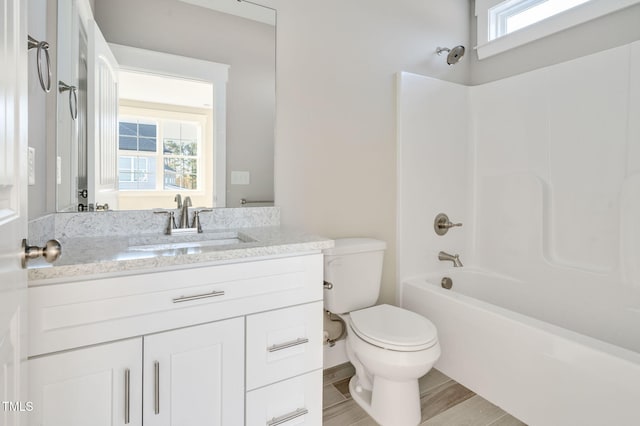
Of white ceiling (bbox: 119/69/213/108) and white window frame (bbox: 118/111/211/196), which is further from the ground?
white ceiling (bbox: 119/69/213/108)

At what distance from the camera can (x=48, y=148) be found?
123 cm

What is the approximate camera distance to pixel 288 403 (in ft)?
4.08

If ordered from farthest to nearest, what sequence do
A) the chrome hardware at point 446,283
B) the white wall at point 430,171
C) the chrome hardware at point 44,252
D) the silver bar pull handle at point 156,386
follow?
the chrome hardware at point 446,283
the white wall at point 430,171
the silver bar pull handle at point 156,386
the chrome hardware at point 44,252

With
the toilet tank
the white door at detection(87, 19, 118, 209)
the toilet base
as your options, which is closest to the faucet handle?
the white door at detection(87, 19, 118, 209)

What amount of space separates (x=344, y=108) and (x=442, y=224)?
1092 millimetres

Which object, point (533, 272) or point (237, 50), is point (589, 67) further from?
point (237, 50)

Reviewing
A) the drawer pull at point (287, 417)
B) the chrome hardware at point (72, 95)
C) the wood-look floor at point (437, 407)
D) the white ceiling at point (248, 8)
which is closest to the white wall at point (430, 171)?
the wood-look floor at point (437, 407)

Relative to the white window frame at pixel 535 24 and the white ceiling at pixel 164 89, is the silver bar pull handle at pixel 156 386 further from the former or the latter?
the white window frame at pixel 535 24

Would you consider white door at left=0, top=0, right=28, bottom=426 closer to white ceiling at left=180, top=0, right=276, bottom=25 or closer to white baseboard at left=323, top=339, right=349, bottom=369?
white ceiling at left=180, top=0, right=276, bottom=25

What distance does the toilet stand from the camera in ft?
4.75

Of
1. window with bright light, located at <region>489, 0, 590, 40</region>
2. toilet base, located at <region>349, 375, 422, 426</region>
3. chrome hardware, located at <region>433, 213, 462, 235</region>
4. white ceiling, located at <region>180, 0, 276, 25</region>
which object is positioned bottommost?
toilet base, located at <region>349, 375, 422, 426</region>

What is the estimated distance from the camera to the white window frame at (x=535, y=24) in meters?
1.89

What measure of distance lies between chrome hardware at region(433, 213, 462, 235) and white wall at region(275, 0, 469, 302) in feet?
1.22

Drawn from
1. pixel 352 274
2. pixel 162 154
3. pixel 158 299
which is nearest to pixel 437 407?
pixel 352 274
